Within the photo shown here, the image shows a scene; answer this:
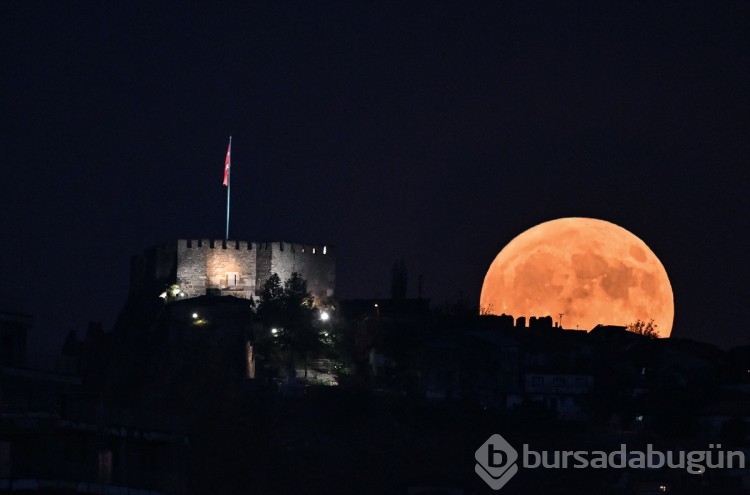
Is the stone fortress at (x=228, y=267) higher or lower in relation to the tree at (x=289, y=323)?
higher

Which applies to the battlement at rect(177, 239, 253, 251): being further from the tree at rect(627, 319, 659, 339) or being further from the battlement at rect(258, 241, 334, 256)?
the tree at rect(627, 319, 659, 339)

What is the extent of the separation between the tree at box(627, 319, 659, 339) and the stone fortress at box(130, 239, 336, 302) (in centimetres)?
1498

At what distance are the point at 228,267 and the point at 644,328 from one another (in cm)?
2027

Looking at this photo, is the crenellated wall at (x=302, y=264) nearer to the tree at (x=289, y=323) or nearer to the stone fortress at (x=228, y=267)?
the stone fortress at (x=228, y=267)

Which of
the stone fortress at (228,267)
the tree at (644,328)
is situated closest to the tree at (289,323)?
the stone fortress at (228,267)

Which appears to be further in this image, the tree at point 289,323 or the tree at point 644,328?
the tree at point 644,328

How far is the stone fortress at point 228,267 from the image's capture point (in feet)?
321

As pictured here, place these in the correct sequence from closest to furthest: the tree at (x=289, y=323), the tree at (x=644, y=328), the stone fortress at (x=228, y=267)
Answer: the tree at (x=289, y=323) → the stone fortress at (x=228, y=267) → the tree at (x=644, y=328)

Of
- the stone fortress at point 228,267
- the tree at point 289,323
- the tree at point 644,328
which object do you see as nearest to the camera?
the tree at point 289,323

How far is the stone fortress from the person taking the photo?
321ft

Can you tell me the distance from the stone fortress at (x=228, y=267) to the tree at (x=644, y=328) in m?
15.0

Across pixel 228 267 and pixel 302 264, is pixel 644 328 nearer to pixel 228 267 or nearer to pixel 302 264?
pixel 302 264

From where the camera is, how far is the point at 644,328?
103688 mm

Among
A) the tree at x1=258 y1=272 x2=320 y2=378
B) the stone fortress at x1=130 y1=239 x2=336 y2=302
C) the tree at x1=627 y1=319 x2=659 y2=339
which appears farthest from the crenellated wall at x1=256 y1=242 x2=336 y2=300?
the tree at x1=627 y1=319 x2=659 y2=339
